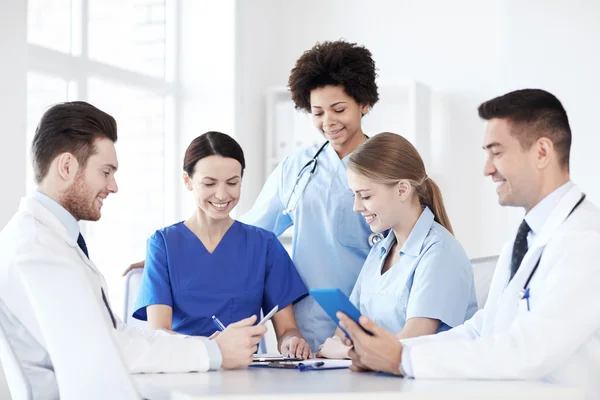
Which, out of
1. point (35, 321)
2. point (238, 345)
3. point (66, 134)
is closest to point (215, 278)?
point (238, 345)

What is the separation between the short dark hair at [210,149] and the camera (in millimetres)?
2324

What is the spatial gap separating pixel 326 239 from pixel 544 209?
3.14 ft

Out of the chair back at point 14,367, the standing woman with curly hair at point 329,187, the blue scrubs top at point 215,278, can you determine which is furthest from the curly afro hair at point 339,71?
the chair back at point 14,367

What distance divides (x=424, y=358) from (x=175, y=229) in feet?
3.43

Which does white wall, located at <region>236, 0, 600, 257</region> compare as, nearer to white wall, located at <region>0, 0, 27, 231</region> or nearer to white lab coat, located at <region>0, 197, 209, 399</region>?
white wall, located at <region>0, 0, 27, 231</region>

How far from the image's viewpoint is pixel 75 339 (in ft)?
4.79

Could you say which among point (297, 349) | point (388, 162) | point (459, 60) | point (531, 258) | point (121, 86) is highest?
point (459, 60)

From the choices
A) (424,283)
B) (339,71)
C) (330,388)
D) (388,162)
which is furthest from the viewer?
(339,71)

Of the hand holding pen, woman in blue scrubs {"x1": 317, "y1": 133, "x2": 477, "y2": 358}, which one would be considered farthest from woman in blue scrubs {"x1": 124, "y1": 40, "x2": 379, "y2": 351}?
the hand holding pen

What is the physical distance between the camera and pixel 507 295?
159 cm

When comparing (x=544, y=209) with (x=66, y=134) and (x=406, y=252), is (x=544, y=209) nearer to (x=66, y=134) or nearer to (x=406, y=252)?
(x=406, y=252)

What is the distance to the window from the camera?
3.35 metres

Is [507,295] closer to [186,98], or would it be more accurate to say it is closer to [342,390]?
[342,390]

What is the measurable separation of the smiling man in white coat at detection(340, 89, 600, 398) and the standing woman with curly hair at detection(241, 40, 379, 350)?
72 centimetres
